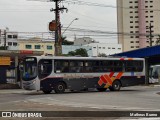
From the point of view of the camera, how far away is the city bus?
32.6 meters

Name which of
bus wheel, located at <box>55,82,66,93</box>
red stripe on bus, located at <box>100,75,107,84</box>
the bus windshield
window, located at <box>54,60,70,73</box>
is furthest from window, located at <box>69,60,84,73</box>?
the bus windshield

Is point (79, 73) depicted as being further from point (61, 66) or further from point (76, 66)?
point (61, 66)

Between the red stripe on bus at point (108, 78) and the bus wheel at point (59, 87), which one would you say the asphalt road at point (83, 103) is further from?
the red stripe on bus at point (108, 78)

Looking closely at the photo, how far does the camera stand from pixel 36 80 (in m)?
32.3

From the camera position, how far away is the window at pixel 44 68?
3238cm

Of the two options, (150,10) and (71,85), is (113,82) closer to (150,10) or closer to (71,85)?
(71,85)

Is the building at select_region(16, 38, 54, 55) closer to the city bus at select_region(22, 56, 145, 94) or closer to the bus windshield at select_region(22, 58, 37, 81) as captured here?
the city bus at select_region(22, 56, 145, 94)

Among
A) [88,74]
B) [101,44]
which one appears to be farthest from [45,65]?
[101,44]

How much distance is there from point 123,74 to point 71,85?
18.5 feet

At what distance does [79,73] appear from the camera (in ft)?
113

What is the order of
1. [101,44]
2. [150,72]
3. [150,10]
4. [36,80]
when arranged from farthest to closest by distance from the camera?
[101,44]
[150,10]
[150,72]
[36,80]

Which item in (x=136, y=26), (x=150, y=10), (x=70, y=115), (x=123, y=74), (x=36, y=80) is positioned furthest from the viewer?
(x=136, y=26)

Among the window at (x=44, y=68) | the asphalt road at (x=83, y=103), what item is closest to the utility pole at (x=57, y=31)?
the window at (x=44, y=68)

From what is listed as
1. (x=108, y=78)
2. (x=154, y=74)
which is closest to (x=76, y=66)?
(x=108, y=78)
